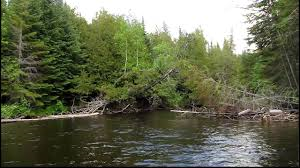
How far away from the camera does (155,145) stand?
21.6m

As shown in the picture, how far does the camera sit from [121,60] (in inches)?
2244

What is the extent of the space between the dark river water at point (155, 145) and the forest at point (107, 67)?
18.7 ft

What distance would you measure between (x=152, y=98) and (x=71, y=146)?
29592 millimetres

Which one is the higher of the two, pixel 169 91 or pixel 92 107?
pixel 169 91

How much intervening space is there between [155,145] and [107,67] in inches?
1333

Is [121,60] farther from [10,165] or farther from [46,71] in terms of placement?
[10,165]

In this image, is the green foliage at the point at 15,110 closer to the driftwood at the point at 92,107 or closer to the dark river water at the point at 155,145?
the driftwood at the point at 92,107

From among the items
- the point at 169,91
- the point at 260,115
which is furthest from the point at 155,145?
the point at 169,91

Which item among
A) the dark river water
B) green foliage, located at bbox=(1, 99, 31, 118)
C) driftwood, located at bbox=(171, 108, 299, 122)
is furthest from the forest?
the dark river water

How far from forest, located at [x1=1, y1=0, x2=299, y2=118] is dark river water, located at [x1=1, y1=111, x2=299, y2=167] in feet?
18.7

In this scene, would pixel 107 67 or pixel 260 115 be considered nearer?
pixel 260 115

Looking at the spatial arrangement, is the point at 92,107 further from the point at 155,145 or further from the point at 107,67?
the point at 155,145

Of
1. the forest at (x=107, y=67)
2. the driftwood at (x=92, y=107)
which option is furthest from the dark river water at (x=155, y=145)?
the driftwood at (x=92, y=107)

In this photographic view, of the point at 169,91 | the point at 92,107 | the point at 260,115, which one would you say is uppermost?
the point at 169,91
